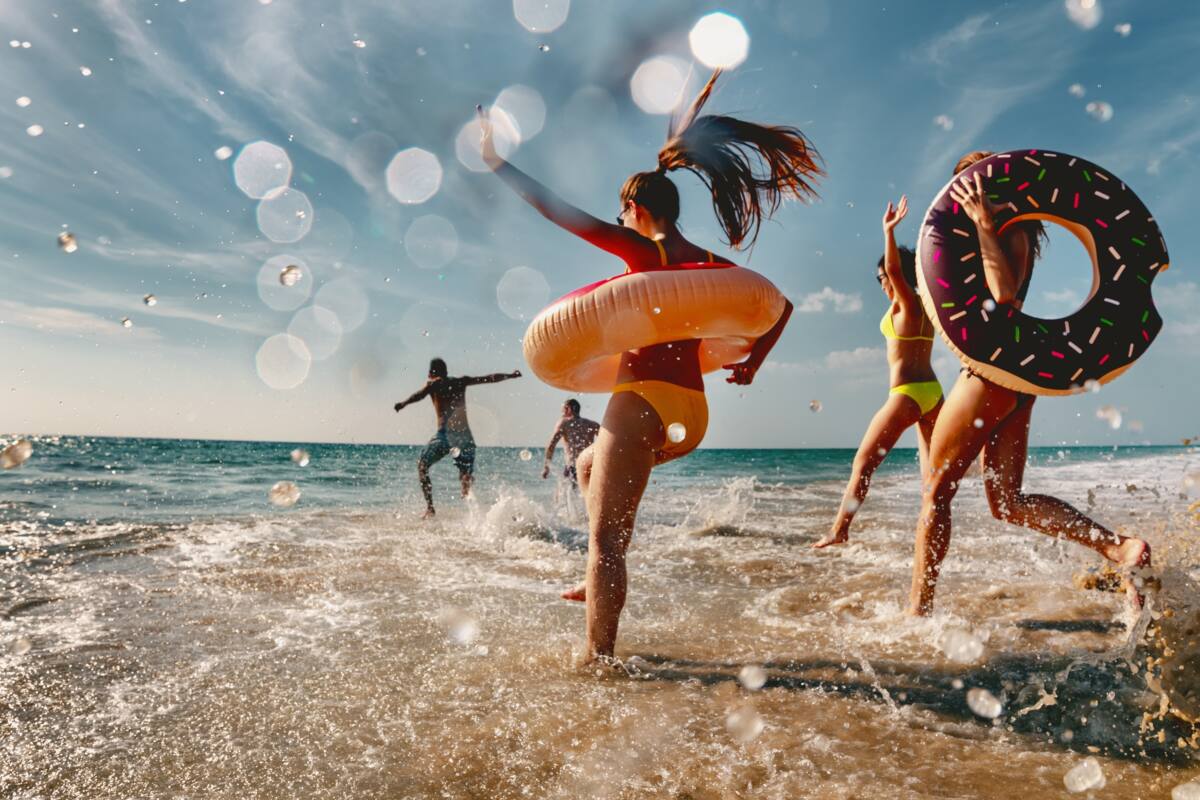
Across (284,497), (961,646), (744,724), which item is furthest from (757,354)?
(284,497)

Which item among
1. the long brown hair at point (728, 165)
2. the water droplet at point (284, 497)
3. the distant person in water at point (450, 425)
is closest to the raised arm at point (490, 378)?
the distant person in water at point (450, 425)

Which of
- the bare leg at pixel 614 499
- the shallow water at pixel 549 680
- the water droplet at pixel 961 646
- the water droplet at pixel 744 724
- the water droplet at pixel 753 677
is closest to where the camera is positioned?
the shallow water at pixel 549 680

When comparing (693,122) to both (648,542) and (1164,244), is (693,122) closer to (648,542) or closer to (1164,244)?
(1164,244)

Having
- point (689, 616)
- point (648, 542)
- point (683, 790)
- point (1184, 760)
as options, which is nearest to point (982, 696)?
point (1184, 760)

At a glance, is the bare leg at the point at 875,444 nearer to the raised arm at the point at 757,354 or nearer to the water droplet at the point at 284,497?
the raised arm at the point at 757,354

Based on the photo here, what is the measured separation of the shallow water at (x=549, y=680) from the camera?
6.46 feet

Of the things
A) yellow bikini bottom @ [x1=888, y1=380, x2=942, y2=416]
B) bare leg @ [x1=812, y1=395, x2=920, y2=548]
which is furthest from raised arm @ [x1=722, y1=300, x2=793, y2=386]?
yellow bikini bottom @ [x1=888, y1=380, x2=942, y2=416]

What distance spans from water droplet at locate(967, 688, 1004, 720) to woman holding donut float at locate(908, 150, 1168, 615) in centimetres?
96

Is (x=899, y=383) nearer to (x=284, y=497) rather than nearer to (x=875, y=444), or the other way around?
(x=875, y=444)

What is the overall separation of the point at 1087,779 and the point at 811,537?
610 cm

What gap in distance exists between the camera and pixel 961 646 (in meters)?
3.10

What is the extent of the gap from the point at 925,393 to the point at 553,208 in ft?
9.45

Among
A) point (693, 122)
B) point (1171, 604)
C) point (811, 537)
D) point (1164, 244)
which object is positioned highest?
point (693, 122)

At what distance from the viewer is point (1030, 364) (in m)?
3.01
